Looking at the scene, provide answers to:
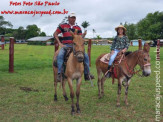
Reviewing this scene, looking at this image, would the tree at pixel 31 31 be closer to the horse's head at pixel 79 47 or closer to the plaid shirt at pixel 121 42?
the plaid shirt at pixel 121 42

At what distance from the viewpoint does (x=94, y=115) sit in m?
5.74

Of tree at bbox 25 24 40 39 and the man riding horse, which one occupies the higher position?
tree at bbox 25 24 40 39

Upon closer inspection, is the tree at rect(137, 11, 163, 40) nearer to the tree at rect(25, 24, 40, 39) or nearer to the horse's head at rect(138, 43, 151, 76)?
the tree at rect(25, 24, 40, 39)

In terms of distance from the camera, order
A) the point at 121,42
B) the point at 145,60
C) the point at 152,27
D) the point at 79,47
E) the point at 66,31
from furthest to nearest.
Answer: the point at 152,27
the point at 121,42
the point at 66,31
the point at 145,60
the point at 79,47

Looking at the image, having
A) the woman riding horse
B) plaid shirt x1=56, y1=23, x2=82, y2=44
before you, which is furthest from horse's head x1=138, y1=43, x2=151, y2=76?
plaid shirt x1=56, y1=23, x2=82, y2=44

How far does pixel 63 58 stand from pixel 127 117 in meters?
2.76

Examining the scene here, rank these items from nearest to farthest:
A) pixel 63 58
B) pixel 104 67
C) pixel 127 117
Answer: pixel 127 117 < pixel 63 58 < pixel 104 67

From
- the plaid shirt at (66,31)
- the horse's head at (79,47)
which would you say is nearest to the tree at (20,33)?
the plaid shirt at (66,31)

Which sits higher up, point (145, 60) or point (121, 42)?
point (121, 42)

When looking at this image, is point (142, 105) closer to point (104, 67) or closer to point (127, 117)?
point (127, 117)

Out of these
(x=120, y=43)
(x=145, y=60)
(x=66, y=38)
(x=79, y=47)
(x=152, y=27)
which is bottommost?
(x=145, y=60)

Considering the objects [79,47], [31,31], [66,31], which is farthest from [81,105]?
[31,31]

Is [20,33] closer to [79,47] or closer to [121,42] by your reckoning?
[121,42]

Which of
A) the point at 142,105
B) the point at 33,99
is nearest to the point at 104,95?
the point at 142,105
